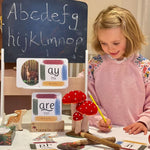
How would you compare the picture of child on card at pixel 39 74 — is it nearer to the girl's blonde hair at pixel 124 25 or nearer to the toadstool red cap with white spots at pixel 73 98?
the toadstool red cap with white spots at pixel 73 98

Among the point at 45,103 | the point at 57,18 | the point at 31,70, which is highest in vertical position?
the point at 57,18

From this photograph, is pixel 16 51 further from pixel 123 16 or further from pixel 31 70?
pixel 123 16

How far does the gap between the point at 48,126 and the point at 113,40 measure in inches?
21.7

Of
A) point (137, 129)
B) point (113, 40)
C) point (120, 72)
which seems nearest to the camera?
point (137, 129)

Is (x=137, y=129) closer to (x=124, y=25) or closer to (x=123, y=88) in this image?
(x=123, y=88)

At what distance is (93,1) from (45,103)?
6.65 feet

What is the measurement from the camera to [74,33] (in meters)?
1.46

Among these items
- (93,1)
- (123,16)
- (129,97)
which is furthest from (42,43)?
(93,1)

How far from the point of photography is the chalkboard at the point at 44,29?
1408mm

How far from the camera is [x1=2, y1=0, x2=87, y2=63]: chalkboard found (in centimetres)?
141

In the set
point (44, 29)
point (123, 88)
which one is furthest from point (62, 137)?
point (44, 29)

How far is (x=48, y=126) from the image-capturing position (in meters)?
1.32

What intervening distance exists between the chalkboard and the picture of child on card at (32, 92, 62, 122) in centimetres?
26

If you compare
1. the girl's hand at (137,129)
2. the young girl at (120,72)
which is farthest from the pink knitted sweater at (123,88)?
the girl's hand at (137,129)
